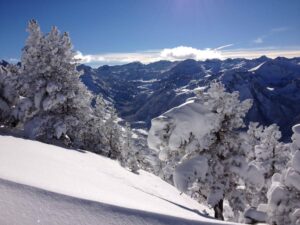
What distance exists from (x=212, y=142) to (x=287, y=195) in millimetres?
6532

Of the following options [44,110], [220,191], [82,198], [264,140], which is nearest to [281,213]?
[220,191]

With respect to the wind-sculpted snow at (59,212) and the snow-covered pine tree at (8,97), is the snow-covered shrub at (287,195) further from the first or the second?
the snow-covered pine tree at (8,97)

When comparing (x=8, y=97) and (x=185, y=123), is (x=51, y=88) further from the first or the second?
(x=185, y=123)

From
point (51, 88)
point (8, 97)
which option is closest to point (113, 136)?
point (51, 88)

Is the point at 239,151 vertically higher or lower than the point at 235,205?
higher

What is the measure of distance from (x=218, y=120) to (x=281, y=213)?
7475 mm

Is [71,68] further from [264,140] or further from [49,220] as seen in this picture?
[49,220]

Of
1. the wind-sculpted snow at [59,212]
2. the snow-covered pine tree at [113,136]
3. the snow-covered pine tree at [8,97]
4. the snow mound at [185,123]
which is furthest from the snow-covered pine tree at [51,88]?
the wind-sculpted snow at [59,212]

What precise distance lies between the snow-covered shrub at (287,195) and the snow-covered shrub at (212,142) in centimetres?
519

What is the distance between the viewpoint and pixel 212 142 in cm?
1958

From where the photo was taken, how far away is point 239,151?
65.0 ft

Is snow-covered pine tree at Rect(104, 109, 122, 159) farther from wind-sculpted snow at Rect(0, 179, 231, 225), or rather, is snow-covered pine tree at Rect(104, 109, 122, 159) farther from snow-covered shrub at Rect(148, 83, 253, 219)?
wind-sculpted snow at Rect(0, 179, 231, 225)

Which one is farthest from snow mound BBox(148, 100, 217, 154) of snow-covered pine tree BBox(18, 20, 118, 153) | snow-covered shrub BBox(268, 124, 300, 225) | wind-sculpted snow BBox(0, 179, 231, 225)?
wind-sculpted snow BBox(0, 179, 231, 225)

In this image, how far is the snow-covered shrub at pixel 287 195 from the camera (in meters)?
13.3
